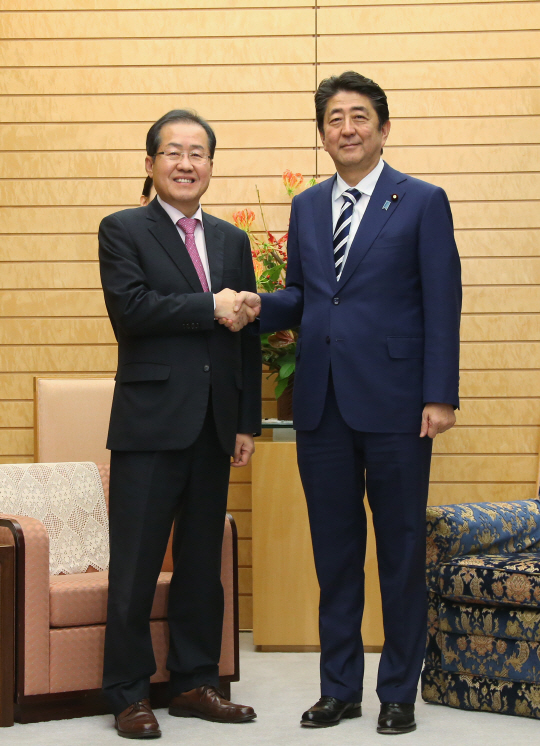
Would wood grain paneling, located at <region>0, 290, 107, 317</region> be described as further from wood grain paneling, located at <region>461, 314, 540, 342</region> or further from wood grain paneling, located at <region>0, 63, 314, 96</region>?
wood grain paneling, located at <region>461, 314, 540, 342</region>

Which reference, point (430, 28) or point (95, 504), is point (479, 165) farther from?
point (95, 504)

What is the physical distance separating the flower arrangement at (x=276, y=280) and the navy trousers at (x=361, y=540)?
0.94m

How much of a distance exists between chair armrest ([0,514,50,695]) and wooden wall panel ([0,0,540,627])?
4.50ft

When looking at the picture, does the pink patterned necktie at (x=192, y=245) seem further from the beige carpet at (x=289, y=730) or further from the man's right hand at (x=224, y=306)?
the beige carpet at (x=289, y=730)

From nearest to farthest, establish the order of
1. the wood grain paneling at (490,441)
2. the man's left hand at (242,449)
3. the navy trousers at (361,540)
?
1. the navy trousers at (361,540)
2. the man's left hand at (242,449)
3. the wood grain paneling at (490,441)

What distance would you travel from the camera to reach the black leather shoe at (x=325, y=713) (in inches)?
98.8

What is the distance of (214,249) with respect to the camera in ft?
8.89

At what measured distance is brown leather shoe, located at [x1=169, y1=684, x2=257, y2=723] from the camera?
2551 millimetres

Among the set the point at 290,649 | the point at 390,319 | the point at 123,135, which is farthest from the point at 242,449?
the point at 123,135

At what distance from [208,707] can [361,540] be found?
634 mm

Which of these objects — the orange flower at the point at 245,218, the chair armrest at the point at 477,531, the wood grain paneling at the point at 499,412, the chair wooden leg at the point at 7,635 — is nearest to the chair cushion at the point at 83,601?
the chair wooden leg at the point at 7,635

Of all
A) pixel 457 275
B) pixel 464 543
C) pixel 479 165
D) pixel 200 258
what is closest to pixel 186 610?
pixel 464 543

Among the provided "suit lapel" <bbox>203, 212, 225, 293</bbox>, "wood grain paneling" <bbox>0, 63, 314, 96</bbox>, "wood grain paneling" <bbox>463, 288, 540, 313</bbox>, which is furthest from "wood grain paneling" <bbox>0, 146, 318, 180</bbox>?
"suit lapel" <bbox>203, 212, 225, 293</bbox>

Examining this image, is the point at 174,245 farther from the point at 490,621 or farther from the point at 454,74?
the point at 454,74
